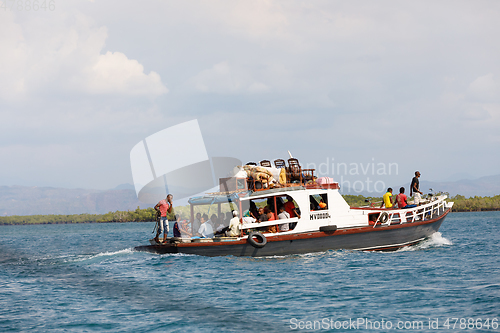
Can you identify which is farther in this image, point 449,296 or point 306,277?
point 306,277

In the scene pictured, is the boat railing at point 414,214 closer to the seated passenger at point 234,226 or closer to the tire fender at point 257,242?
the tire fender at point 257,242

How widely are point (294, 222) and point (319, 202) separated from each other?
62.4 inches

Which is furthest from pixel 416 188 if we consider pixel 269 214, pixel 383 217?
pixel 269 214

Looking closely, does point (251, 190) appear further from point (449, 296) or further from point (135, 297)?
point (449, 296)

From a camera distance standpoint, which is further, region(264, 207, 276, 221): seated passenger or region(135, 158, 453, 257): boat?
region(264, 207, 276, 221): seated passenger

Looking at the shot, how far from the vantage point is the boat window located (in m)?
20.2

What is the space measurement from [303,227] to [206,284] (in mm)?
5661

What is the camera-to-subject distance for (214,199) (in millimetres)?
20422

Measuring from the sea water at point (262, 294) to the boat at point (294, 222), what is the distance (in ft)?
1.78

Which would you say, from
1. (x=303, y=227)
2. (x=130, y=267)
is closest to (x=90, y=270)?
(x=130, y=267)

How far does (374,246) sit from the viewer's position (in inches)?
805

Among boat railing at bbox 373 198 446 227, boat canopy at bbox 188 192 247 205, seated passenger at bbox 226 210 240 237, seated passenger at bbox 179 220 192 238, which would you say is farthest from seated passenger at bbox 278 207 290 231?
seated passenger at bbox 179 220 192 238

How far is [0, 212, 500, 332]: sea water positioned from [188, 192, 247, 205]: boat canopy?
250 cm

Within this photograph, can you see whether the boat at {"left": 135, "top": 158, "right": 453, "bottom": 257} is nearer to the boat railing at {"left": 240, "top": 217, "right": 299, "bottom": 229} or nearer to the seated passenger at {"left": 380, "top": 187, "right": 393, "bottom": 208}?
the boat railing at {"left": 240, "top": 217, "right": 299, "bottom": 229}
